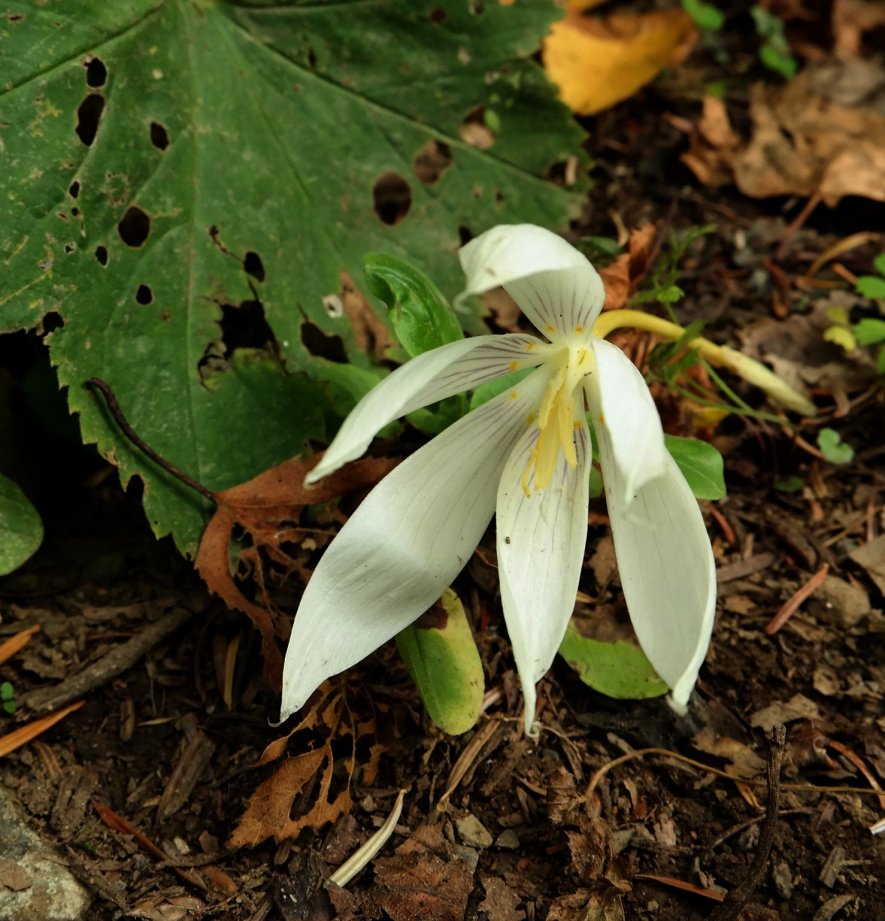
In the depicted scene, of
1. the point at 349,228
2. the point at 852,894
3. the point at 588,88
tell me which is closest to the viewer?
the point at 852,894

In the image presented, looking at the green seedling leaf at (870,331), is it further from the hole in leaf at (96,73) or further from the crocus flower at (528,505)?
the hole in leaf at (96,73)

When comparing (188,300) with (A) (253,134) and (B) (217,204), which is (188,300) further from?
(A) (253,134)

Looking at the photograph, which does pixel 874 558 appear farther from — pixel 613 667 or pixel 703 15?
pixel 703 15

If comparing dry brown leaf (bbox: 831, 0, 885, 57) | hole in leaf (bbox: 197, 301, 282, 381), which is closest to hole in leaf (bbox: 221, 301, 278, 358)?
hole in leaf (bbox: 197, 301, 282, 381)

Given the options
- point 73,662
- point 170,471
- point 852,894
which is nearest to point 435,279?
point 170,471

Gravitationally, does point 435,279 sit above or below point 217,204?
below

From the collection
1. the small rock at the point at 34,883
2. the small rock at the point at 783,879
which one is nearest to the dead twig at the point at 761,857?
the small rock at the point at 783,879
